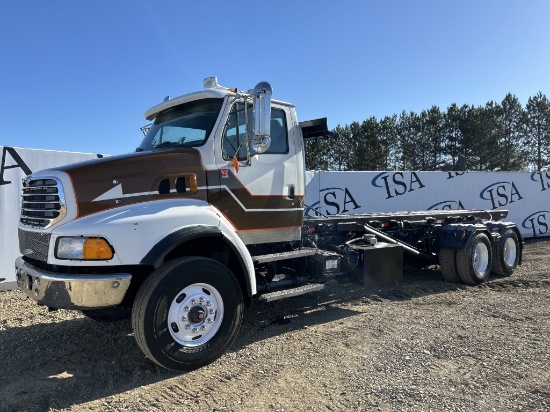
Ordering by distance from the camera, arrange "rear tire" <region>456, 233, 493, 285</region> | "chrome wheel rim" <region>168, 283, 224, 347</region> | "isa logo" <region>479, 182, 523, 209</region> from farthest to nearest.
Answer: "isa logo" <region>479, 182, 523, 209</region>
"rear tire" <region>456, 233, 493, 285</region>
"chrome wheel rim" <region>168, 283, 224, 347</region>

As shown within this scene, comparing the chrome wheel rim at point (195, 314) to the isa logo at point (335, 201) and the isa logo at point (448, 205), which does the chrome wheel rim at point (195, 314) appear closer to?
the isa logo at point (335, 201)

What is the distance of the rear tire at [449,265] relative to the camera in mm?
8250

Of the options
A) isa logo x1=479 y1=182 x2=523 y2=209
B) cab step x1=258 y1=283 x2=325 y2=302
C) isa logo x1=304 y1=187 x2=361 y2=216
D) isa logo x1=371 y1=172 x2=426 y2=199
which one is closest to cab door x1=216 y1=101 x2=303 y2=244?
cab step x1=258 y1=283 x2=325 y2=302

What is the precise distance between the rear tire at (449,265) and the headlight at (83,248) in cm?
650

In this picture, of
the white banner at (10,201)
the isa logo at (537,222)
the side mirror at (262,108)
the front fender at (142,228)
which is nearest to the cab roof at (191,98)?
the side mirror at (262,108)

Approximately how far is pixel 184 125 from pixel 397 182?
34.5 ft

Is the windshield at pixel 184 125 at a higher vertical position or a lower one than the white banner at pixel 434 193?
higher

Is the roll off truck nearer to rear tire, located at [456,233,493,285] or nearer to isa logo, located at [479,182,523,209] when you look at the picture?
rear tire, located at [456,233,493,285]

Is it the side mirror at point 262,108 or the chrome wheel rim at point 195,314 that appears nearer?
the chrome wheel rim at point 195,314

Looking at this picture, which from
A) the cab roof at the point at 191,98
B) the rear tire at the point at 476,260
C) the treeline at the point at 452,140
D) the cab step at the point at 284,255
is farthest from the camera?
the treeline at the point at 452,140

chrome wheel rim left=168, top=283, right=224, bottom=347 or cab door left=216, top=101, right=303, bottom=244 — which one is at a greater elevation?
cab door left=216, top=101, right=303, bottom=244

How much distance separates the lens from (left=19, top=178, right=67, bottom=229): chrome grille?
4.07m

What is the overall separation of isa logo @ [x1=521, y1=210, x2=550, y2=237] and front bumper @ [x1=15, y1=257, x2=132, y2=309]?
16384 mm

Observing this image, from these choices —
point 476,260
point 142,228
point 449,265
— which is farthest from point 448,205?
point 142,228
